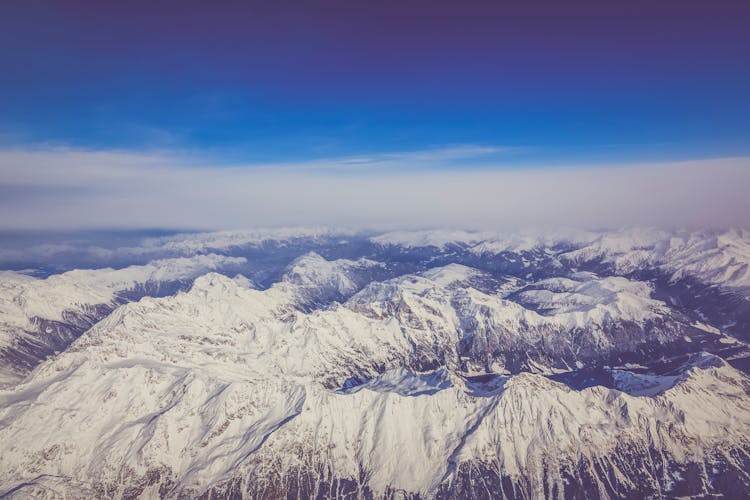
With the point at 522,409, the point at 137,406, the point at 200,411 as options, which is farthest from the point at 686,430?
the point at 137,406

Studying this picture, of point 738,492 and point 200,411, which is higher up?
point 200,411

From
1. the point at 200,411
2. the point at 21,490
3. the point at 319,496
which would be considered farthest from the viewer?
the point at 200,411

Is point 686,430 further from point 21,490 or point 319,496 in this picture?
point 21,490

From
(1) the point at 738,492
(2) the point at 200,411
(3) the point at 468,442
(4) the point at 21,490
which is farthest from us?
(2) the point at 200,411

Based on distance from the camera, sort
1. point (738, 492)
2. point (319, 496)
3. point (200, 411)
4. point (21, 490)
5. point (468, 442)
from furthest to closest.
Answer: point (200, 411), point (468, 442), point (319, 496), point (738, 492), point (21, 490)

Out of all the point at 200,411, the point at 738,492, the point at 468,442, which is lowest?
the point at 738,492

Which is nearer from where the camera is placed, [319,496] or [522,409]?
[319,496]

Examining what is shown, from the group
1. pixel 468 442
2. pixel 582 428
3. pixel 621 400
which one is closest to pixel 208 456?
pixel 468 442

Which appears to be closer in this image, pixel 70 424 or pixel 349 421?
pixel 70 424

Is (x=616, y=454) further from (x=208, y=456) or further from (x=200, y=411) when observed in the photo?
(x=200, y=411)
